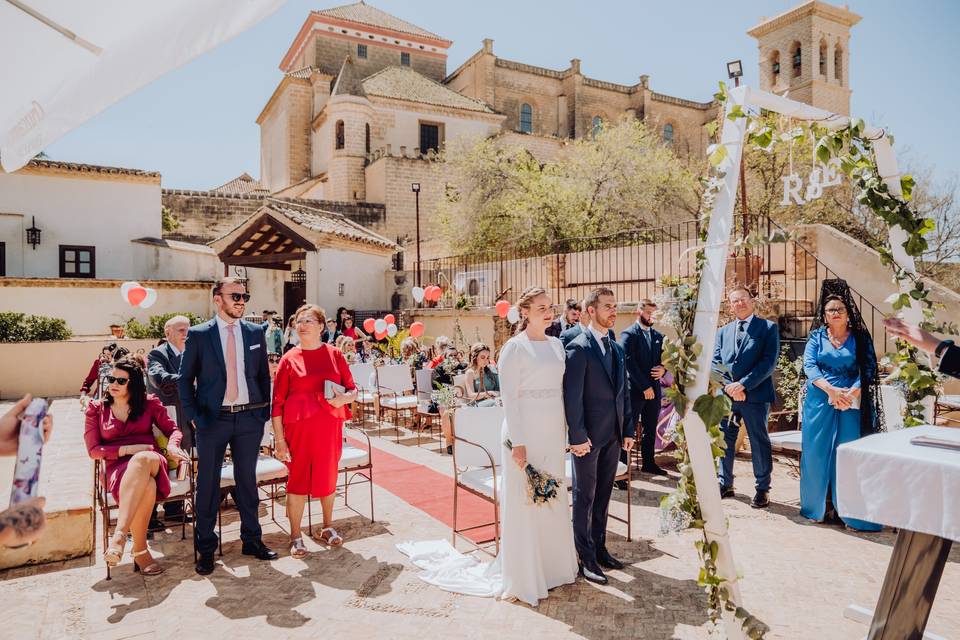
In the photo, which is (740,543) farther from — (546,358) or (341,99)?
(341,99)

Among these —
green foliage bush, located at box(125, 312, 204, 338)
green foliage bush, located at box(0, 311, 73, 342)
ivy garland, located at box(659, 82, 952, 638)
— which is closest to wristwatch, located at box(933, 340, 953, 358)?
ivy garland, located at box(659, 82, 952, 638)

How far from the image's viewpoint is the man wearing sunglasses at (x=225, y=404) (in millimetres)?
4473

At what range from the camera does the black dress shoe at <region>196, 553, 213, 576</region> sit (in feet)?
14.5

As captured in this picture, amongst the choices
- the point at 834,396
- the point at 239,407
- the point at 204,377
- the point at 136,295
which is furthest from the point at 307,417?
the point at 136,295

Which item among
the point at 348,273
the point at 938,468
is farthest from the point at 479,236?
the point at 938,468

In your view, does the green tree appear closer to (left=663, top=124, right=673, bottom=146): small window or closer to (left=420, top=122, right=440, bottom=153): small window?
(left=420, top=122, right=440, bottom=153): small window

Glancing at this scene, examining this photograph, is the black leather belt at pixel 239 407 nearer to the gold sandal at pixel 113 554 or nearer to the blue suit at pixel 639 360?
the gold sandal at pixel 113 554

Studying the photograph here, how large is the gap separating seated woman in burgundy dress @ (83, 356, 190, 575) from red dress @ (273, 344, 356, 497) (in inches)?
31.2

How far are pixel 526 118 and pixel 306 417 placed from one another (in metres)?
42.7

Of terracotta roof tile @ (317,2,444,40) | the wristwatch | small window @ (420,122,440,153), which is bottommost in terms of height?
the wristwatch

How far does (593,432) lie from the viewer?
416 cm

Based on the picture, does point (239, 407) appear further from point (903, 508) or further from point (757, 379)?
point (757, 379)

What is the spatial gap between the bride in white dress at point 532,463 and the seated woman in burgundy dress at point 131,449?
7.38 ft

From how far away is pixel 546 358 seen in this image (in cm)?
404
